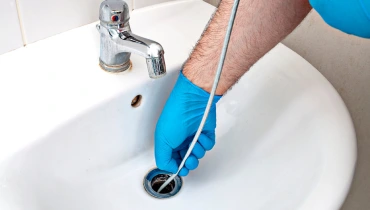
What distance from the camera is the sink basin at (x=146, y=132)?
1.52 ft

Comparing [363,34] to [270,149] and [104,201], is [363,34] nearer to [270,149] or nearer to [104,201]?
[270,149]

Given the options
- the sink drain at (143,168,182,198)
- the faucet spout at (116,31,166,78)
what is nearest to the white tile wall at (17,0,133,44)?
the faucet spout at (116,31,166,78)

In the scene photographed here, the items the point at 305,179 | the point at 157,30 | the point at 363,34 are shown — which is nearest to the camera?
the point at 363,34

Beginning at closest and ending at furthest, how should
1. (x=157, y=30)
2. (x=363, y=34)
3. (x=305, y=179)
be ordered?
1. (x=363, y=34)
2. (x=305, y=179)
3. (x=157, y=30)

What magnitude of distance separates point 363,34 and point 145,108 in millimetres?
328

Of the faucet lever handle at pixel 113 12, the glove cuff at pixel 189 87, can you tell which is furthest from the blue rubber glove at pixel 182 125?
the faucet lever handle at pixel 113 12

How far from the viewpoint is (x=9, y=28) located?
0.52 metres

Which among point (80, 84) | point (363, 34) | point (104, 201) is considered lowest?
point (104, 201)

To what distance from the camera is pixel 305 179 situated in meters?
0.51

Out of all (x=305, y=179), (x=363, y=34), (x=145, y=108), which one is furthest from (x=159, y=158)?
(x=363, y=34)

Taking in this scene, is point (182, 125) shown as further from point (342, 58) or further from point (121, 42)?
point (342, 58)

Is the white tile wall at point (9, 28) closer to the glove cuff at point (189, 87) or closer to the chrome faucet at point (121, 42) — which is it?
the chrome faucet at point (121, 42)

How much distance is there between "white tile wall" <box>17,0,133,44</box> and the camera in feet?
1.74

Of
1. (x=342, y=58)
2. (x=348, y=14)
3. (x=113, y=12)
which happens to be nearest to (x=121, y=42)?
(x=113, y=12)
